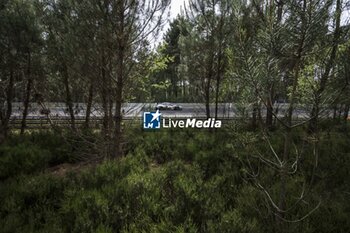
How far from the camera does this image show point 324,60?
2.42 metres

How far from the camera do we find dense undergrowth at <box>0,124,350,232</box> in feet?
11.9

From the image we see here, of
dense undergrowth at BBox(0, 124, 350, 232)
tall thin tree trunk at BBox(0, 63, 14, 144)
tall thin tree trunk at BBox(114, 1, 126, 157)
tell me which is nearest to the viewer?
dense undergrowth at BBox(0, 124, 350, 232)

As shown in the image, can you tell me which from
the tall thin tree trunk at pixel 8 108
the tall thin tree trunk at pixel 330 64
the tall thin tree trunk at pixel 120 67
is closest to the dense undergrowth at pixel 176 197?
the tall thin tree trunk at pixel 330 64

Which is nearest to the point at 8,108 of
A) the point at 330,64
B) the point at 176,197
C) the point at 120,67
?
the point at 120,67

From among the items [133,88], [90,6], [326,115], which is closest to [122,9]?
[90,6]

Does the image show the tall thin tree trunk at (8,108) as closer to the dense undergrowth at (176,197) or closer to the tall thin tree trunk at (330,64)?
the dense undergrowth at (176,197)

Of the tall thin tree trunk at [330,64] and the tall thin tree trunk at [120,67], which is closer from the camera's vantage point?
the tall thin tree trunk at [330,64]

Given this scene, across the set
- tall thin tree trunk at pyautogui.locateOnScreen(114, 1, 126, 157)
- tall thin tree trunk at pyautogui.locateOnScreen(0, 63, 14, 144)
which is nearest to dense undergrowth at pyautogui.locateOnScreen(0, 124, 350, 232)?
tall thin tree trunk at pyautogui.locateOnScreen(114, 1, 126, 157)

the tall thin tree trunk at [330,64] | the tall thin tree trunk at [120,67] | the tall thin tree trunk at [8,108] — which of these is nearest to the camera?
the tall thin tree trunk at [330,64]

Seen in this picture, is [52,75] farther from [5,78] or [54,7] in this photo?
[54,7]

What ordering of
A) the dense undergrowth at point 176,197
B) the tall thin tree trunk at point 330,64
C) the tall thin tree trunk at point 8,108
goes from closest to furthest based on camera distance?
the tall thin tree trunk at point 330,64 → the dense undergrowth at point 176,197 → the tall thin tree trunk at point 8,108

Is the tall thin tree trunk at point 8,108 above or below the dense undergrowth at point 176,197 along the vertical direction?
above

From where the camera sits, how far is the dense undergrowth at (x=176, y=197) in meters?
3.63

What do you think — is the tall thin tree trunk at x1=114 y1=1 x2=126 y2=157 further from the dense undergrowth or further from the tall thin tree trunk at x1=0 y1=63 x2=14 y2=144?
the tall thin tree trunk at x1=0 y1=63 x2=14 y2=144
